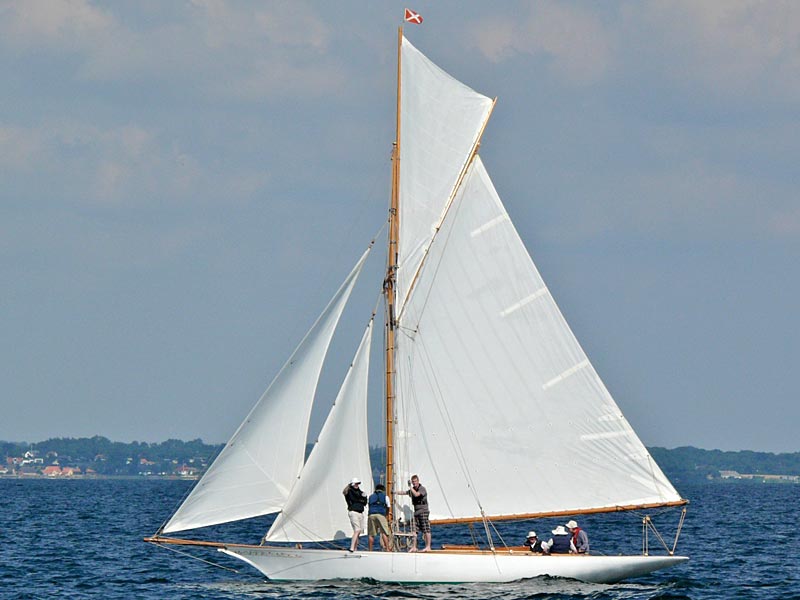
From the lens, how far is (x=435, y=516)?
38406 millimetres

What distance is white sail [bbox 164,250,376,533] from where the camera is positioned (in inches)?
1405

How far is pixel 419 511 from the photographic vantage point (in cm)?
3694

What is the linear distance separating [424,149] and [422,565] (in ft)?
36.8

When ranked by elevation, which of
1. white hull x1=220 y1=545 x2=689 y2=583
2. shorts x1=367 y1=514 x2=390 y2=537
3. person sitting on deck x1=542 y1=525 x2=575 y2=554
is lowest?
white hull x1=220 y1=545 x2=689 y2=583

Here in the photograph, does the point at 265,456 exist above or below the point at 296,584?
above

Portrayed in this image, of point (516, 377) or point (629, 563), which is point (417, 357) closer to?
point (516, 377)

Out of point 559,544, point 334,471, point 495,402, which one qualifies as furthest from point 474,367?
point 559,544

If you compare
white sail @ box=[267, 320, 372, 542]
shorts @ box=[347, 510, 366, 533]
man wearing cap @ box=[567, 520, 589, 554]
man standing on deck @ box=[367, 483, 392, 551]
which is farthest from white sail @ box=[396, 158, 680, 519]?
shorts @ box=[347, 510, 366, 533]

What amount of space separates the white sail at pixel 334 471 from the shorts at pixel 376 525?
0.76 metres

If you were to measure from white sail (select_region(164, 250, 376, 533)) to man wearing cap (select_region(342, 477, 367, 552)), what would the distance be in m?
1.41

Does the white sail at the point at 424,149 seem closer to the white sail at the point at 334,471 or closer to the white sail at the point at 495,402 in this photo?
the white sail at the point at 495,402

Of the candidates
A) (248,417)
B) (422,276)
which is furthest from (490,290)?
(248,417)

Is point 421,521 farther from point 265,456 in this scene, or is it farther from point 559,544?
point 265,456

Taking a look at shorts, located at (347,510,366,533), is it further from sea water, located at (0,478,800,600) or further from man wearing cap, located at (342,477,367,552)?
sea water, located at (0,478,800,600)
